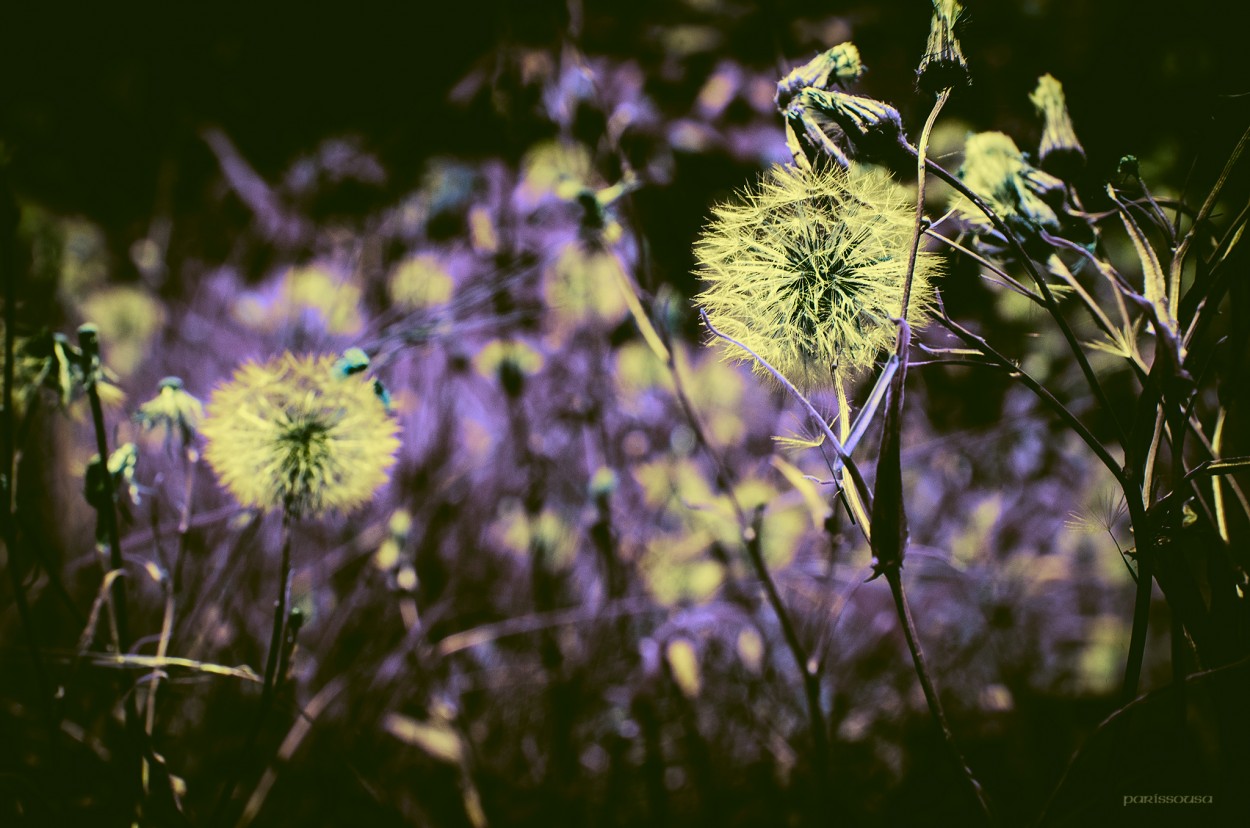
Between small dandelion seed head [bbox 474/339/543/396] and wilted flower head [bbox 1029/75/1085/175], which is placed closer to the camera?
wilted flower head [bbox 1029/75/1085/175]

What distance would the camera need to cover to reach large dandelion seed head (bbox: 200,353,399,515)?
1.13 ft

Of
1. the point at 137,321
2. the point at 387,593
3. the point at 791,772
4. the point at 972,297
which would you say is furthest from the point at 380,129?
the point at 791,772

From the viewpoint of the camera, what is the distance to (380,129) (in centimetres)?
102

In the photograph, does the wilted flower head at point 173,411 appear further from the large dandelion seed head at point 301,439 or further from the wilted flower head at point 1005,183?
the wilted flower head at point 1005,183

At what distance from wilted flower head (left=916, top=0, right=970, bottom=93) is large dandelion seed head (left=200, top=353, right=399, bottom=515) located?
28 cm

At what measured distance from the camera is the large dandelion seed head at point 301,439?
0.34 metres

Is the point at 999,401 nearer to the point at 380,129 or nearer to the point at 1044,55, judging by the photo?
the point at 1044,55

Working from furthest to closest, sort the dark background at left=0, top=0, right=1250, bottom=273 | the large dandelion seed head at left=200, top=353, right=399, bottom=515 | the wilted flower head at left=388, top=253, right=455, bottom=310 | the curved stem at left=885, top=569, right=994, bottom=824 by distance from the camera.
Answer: the wilted flower head at left=388, top=253, right=455, bottom=310
the dark background at left=0, top=0, right=1250, bottom=273
the large dandelion seed head at left=200, top=353, right=399, bottom=515
the curved stem at left=885, top=569, right=994, bottom=824

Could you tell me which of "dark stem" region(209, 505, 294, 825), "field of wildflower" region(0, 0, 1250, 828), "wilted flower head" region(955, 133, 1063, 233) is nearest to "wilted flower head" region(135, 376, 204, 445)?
"field of wildflower" region(0, 0, 1250, 828)

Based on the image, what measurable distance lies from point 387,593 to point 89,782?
30 cm

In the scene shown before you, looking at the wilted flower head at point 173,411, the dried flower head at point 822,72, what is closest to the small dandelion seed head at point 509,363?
the wilted flower head at point 173,411

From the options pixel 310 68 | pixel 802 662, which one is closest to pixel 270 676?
pixel 802 662

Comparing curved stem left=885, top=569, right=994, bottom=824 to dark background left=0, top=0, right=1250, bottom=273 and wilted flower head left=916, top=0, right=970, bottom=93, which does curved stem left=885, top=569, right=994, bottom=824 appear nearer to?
wilted flower head left=916, top=0, right=970, bottom=93

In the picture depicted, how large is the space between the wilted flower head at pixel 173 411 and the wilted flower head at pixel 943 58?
0.38 metres
